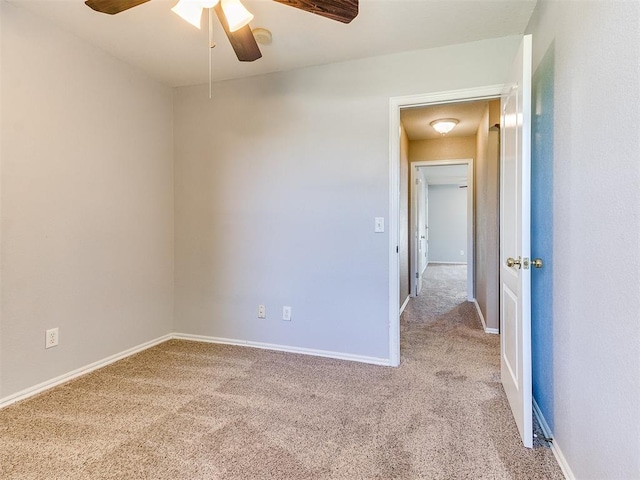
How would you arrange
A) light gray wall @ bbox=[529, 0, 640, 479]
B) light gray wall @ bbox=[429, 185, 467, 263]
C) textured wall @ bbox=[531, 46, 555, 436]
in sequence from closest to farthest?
light gray wall @ bbox=[529, 0, 640, 479], textured wall @ bbox=[531, 46, 555, 436], light gray wall @ bbox=[429, 185, 467, 263]

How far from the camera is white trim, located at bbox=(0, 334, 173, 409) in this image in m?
2.04

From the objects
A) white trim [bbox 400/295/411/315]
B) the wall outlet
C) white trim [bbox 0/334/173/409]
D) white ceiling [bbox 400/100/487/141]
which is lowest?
white trim [bbox 0/334/173/409]

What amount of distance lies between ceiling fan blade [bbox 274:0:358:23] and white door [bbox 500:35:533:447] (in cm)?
83

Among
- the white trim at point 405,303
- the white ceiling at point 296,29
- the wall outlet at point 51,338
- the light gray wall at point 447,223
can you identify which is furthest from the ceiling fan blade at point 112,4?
the light gray wall at point 447,223

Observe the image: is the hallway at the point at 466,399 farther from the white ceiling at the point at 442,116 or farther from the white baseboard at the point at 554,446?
the white ceiling at the point at 442,116

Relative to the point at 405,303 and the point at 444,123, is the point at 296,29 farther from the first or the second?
the point at 405,303

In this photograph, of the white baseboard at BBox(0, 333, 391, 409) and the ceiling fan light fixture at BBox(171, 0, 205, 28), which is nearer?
the ceiling fan light fixture at BBox(171, 0, 205, 28)

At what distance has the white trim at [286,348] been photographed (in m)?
2.65

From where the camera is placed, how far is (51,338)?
2.25 m

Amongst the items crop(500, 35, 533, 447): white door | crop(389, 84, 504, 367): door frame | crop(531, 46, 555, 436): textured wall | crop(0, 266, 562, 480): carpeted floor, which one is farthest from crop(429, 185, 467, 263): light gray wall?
crop(531, 46, 555, 436): textured wall

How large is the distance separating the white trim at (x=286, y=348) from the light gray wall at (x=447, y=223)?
767 cm

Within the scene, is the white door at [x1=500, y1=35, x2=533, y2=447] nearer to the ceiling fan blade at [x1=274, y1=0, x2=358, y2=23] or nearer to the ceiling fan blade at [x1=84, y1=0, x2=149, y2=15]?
the ceiling fan blade at [x1=274, y1=0, x2=358, y2=23]

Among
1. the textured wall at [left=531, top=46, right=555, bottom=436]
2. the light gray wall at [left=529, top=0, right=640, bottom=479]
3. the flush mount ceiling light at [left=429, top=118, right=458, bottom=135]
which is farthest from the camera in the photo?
the flush mount ceiling light at [left=429, top=118, right=458, bottom=135]

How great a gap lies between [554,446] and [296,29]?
2727 mm
